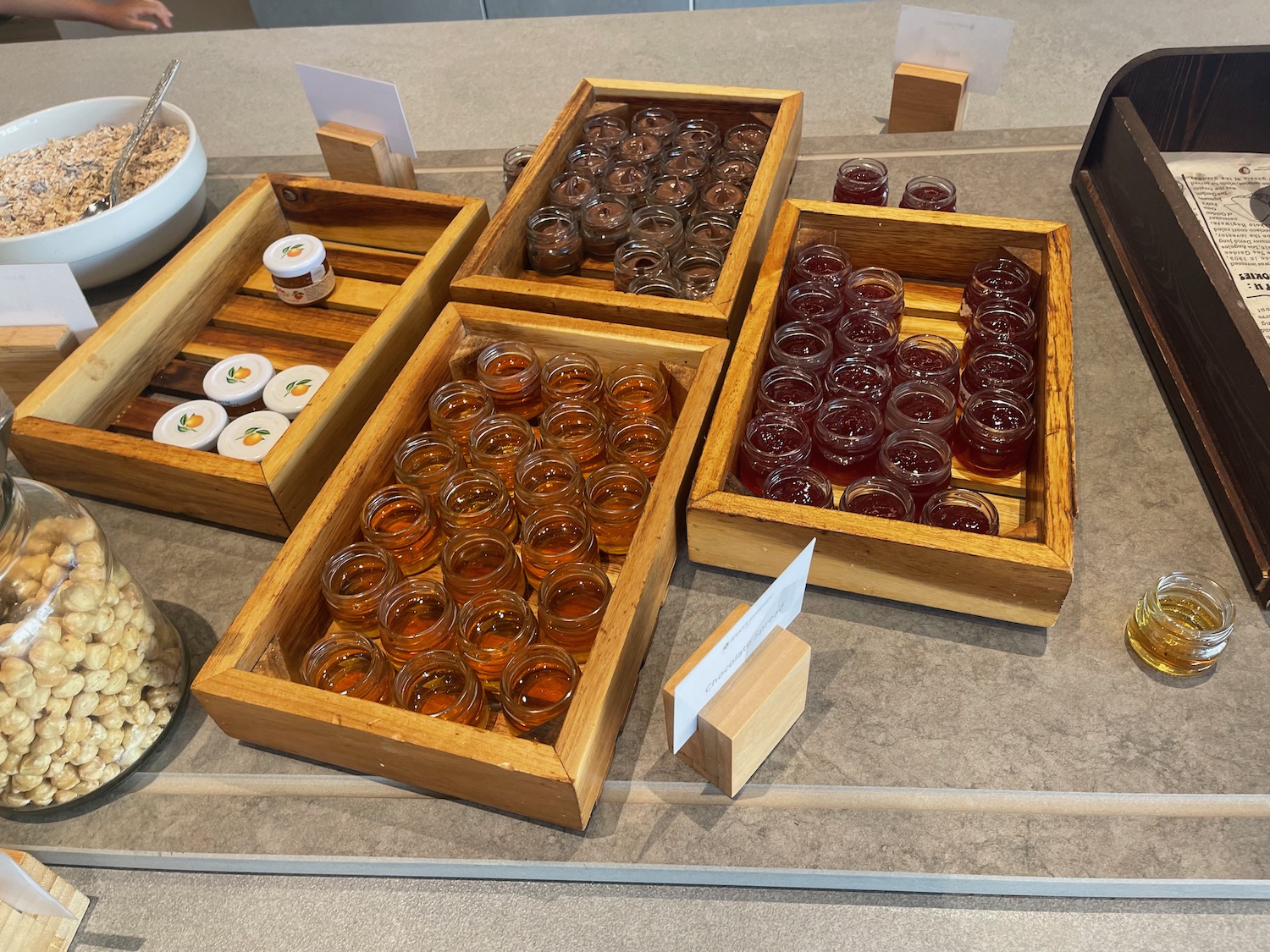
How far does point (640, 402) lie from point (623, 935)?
59 cm

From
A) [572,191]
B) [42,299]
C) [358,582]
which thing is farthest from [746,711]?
[42,299]

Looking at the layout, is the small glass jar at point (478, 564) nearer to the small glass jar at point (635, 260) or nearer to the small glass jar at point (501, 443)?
the small glass jar at point (501, 443)

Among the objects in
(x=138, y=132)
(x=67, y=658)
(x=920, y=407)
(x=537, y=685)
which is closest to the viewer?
(x=67, y=658)

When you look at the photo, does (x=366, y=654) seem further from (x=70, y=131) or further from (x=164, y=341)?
(x=70, y=131)

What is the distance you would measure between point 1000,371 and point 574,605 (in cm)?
61

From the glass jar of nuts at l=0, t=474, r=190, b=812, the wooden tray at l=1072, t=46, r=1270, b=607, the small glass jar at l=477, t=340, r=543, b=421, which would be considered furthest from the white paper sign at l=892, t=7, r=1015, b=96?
the glass jar of nuts at l=0, t=474, r=190, b=812

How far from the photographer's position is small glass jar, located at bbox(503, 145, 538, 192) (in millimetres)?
1558

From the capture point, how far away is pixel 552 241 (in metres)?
1.35

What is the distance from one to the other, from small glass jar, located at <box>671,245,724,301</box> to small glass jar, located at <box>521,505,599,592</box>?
0.41m

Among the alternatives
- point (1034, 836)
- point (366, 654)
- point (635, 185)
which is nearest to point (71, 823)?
point (366, 654)

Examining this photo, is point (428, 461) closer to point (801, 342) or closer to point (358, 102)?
point (801, 342)

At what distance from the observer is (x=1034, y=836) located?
85cm

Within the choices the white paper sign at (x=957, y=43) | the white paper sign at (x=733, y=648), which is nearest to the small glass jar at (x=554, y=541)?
the white paper sign at (x=733, y=648)

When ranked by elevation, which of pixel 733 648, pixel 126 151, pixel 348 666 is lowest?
pixel 348 666
